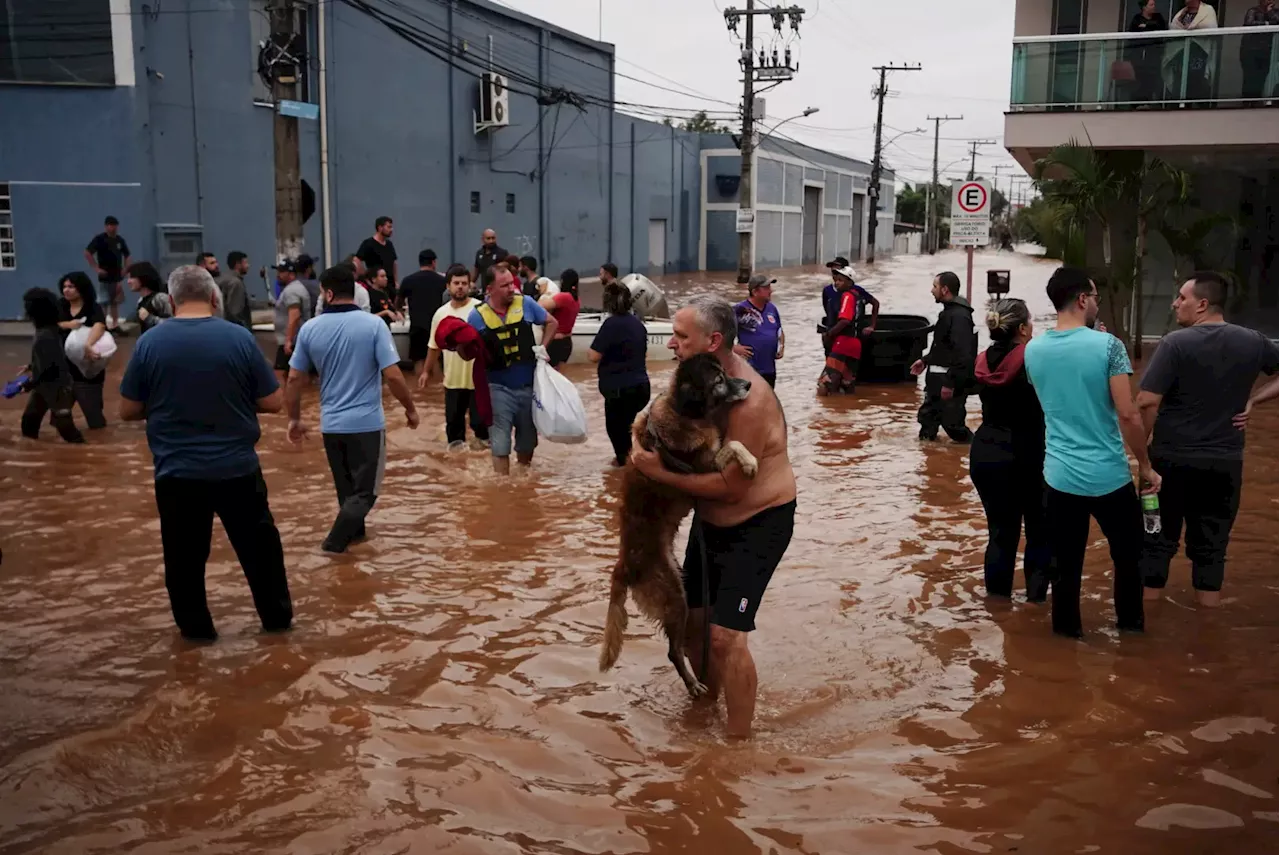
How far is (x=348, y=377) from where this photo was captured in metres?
6.86

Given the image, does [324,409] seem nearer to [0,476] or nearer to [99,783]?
[99,783]

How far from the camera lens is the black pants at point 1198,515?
18.9ft

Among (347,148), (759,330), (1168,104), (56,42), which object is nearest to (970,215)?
(1168,104)

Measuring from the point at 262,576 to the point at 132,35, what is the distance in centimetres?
1663

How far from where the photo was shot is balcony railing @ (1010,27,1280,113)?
49.4ft

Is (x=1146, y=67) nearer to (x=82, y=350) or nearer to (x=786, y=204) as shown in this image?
(x=82, y=350)

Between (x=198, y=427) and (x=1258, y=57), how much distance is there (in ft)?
48.7

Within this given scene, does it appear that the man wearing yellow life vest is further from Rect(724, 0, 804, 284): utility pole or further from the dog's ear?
Rect(724, 0, 804, 284): utility pole

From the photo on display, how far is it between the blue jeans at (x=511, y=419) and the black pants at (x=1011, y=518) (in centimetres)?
399

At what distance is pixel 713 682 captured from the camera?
16.0ft

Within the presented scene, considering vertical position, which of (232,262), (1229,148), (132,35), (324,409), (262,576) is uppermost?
(132,35)

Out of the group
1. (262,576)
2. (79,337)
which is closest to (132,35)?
(79,337)

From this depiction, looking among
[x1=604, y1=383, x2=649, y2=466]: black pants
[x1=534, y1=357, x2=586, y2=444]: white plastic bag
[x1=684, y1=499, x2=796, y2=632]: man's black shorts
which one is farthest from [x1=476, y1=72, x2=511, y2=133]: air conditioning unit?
[x1=684, y1=499, x2=796, y2=632]: man's black shorts

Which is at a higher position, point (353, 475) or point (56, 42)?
point (56, 42)
